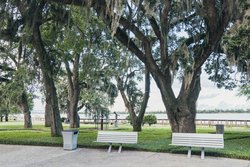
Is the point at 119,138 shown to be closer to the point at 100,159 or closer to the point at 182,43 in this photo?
the point at 100,159

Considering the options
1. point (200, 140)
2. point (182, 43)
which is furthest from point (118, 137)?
point (182, 43)

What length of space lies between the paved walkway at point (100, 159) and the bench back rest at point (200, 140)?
0.34 m

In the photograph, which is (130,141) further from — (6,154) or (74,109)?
(74,109)

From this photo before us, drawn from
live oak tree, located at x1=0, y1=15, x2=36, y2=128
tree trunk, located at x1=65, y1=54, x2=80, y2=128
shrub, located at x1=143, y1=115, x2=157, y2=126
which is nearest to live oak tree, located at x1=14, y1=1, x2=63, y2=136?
live oak tree, located at x1=0, y1=15, x2=36, y2=128

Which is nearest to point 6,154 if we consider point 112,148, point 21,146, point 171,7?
point 21,146

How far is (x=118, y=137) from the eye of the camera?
8898 millimetres

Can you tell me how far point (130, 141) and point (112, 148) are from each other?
3.02 feet

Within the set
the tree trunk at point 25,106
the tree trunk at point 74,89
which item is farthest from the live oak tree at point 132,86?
the tree trunk at point 25,106

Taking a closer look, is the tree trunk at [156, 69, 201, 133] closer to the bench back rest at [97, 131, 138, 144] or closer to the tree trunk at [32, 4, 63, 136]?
the bench back rest at [97, 131, 138, 144]

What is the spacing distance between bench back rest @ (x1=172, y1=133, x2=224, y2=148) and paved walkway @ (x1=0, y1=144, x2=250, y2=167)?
1.11 ft

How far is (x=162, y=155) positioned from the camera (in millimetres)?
8234

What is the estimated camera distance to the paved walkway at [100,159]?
23.2ft

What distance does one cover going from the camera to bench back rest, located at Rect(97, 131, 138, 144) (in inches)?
344

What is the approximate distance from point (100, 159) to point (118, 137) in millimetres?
1249
